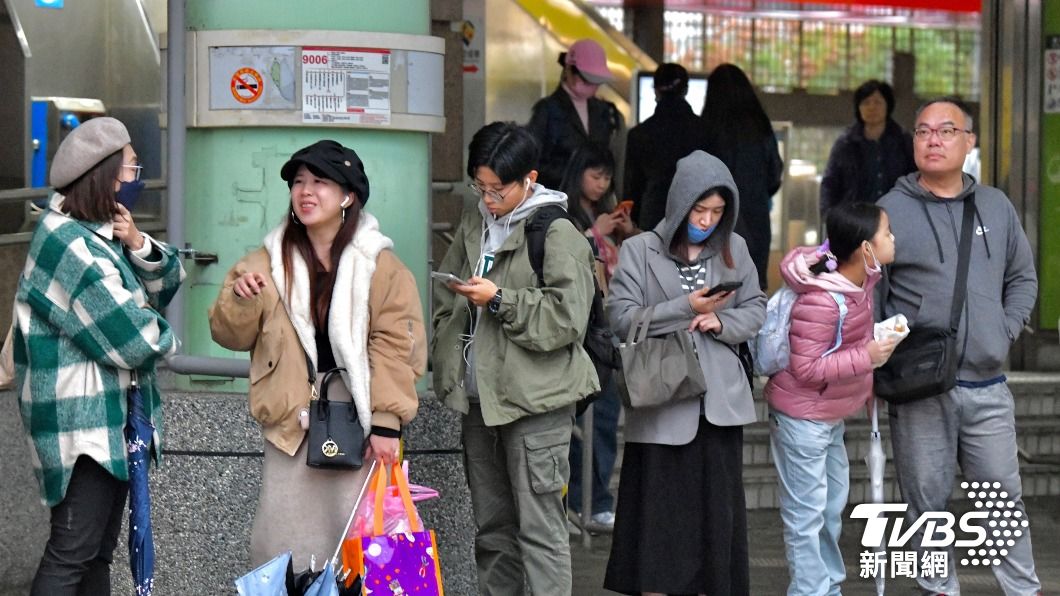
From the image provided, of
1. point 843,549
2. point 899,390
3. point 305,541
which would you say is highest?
point 899,390

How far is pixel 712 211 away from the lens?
5.69 m

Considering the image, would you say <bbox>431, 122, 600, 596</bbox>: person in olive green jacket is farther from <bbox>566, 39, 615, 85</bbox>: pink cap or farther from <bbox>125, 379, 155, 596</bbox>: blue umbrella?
<bbox>566, 39, 615, 85</bbox>: pink cap

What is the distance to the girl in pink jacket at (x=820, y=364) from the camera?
5.83 meters

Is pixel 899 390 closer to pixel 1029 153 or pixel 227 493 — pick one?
pixel 227 493

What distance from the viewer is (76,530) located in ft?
16.1

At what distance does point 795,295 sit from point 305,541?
2021mm

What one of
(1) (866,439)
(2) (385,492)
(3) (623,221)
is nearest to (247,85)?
(2) (385,492)

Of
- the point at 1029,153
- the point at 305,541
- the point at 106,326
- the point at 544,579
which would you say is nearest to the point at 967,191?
the point at 544,579

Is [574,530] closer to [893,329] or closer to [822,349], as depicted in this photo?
[822,349]

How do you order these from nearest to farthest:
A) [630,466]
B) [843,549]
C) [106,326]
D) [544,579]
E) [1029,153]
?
[106,326]
[544,579]
[630,466]
[843,549]
[1029,153]

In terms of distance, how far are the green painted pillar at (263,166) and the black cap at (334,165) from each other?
32.9 inches

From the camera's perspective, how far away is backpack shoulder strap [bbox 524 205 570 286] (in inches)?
214

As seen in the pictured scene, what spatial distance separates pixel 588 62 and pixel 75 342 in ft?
13.6

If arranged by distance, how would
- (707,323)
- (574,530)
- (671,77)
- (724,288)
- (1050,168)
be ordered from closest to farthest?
1. (724,288)
2. (707,323)
3. (574,530)
4. (671,77)
5. (1050,168)
